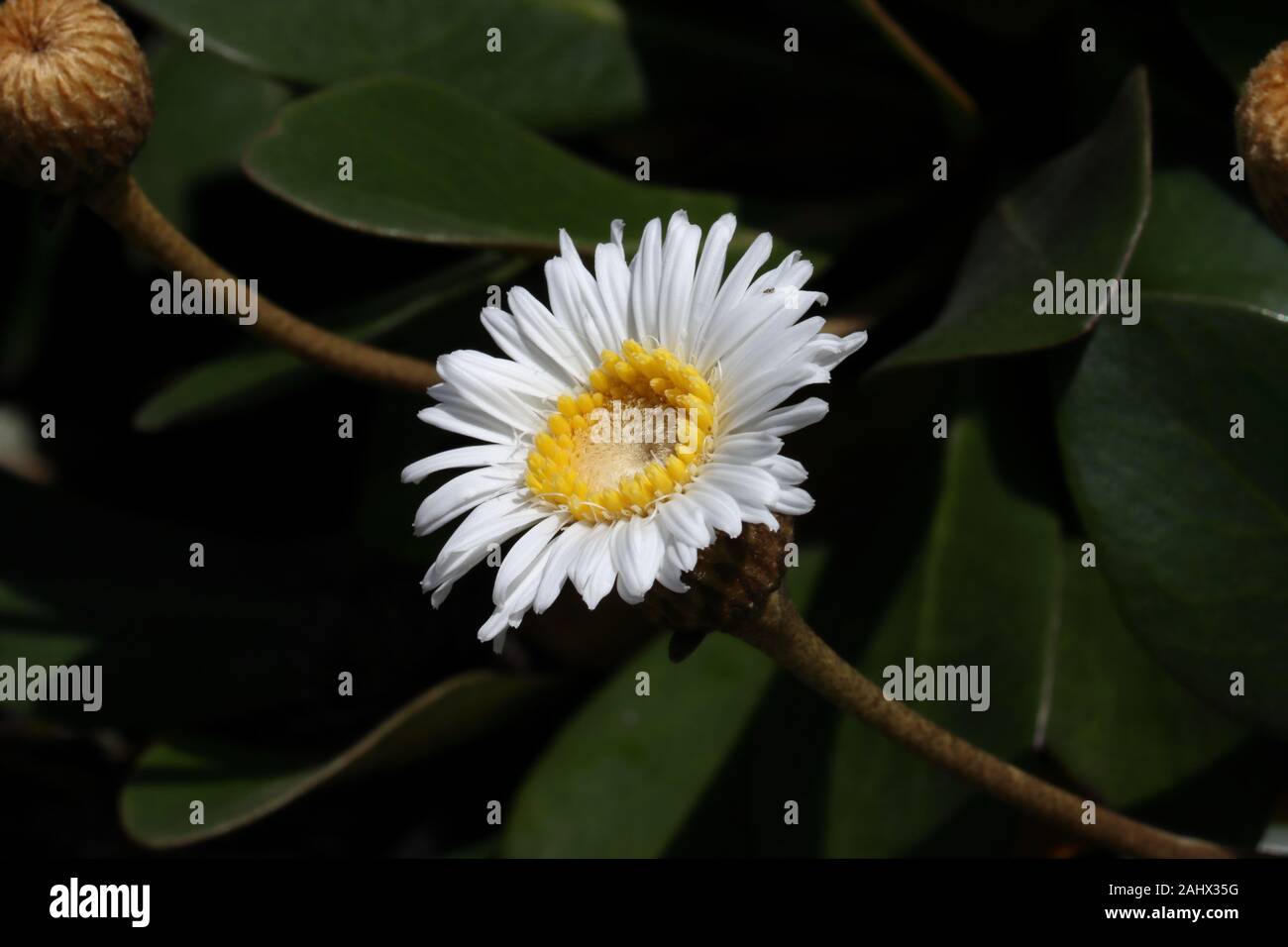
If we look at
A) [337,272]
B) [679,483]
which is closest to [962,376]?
[679,483]

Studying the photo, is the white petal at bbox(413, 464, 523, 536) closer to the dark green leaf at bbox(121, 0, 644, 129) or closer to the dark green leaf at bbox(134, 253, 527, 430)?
the dark green leaf at bbox(134, 253, 527, 430)

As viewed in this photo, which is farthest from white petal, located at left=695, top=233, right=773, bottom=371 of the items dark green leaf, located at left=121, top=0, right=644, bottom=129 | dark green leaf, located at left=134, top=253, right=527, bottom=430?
dark green leaf, located at left=121, top=0, right=644, bottom=129

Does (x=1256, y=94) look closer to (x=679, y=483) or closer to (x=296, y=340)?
(x=679, y=483)

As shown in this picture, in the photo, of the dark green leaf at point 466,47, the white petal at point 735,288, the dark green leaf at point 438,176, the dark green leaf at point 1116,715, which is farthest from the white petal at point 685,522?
the dark green leaf at point 466,47

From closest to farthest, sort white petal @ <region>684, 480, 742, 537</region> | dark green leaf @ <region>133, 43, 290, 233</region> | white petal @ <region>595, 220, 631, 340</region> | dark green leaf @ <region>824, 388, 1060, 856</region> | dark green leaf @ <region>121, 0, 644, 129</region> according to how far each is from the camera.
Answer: white petal @ <region>684, 480, 742, 537</region> → white petal @ <region>595, 220, 631, 340</region> → dark green leaf @ <region>824, 388, 1060, 856</region> → dark green leaf @ <region>121, 0, 644, 129</region> → dark green leaf @ <region>133, 43, 290, 233</region>

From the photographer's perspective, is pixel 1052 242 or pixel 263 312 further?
pixel 1052 242

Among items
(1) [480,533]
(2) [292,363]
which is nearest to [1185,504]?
(1) [480,533]

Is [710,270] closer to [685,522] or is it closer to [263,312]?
[685,522]
